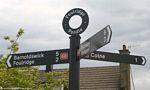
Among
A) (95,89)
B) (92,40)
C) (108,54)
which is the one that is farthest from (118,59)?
(95,89)

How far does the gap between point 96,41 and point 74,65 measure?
0.52 meters

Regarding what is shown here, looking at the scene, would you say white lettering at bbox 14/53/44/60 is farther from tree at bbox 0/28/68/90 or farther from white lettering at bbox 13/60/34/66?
tree at bbox 0/28/68/90

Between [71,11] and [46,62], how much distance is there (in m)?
1.10

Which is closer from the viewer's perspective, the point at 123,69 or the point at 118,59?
the point at 118,59

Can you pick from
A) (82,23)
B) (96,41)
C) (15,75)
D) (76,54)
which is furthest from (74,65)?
(15,75)

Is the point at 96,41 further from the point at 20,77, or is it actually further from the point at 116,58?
the point at 20,77

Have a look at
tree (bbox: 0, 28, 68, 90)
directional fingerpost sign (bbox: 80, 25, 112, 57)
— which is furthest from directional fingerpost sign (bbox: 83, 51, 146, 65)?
tree (bbox: 0, 28, 68, 90)

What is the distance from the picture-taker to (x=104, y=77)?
109 ft

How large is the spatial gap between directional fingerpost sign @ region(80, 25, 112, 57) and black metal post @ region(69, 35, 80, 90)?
0.12 metres

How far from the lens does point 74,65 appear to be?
7.54m

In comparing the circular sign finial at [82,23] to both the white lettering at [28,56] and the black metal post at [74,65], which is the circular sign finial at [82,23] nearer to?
the black metal post at [74,65]

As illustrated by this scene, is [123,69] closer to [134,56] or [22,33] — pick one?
[22,33]

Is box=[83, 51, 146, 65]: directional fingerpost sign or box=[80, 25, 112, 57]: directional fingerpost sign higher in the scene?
box=[80, 25, 112, 57]: directional fingerpost sign

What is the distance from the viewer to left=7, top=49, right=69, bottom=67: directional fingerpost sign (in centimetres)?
803
